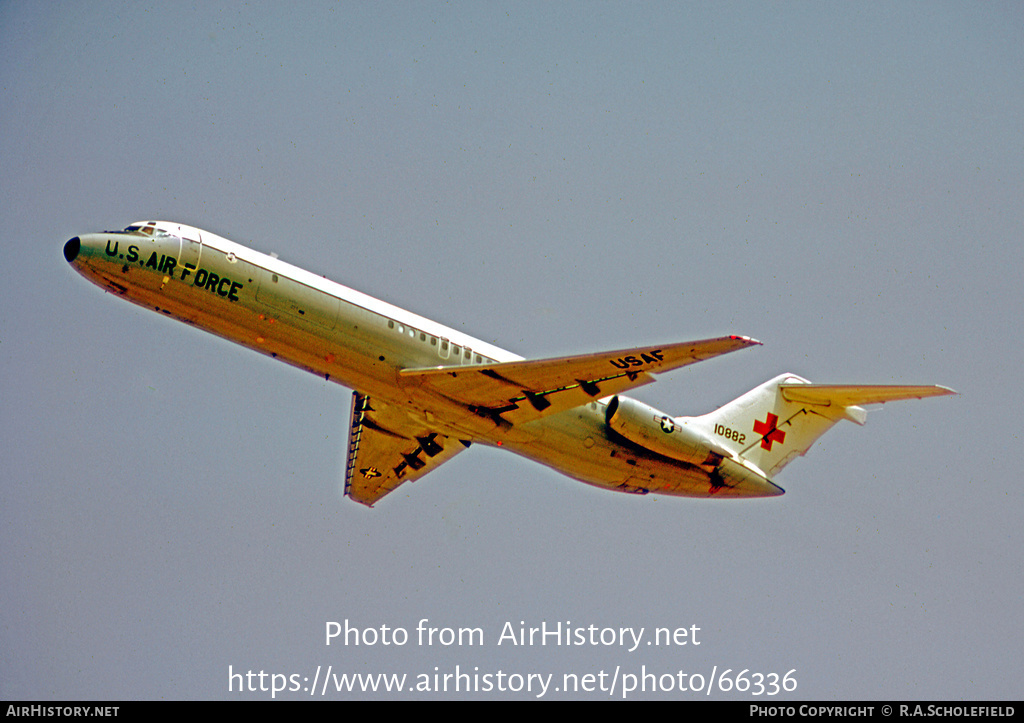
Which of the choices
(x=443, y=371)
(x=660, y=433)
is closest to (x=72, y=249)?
(x=443, y=371)

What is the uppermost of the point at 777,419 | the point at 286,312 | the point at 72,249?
the point at 72,249

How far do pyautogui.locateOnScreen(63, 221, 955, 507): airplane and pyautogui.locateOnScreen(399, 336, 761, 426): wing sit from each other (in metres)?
0.02

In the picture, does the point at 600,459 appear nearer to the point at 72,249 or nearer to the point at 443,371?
the point at 443,371

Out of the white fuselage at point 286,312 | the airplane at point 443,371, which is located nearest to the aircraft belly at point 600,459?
the airplane at point 443,371

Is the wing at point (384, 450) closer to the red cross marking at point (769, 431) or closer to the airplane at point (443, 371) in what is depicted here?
the airplane at point (443, 371)

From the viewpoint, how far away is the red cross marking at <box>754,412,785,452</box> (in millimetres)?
22031

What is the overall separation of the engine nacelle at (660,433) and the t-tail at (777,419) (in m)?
0.73

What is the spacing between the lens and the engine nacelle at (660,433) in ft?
63.9

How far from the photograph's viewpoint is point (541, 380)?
17812 mm

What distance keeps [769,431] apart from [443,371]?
26.3 feet

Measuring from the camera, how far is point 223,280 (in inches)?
666
